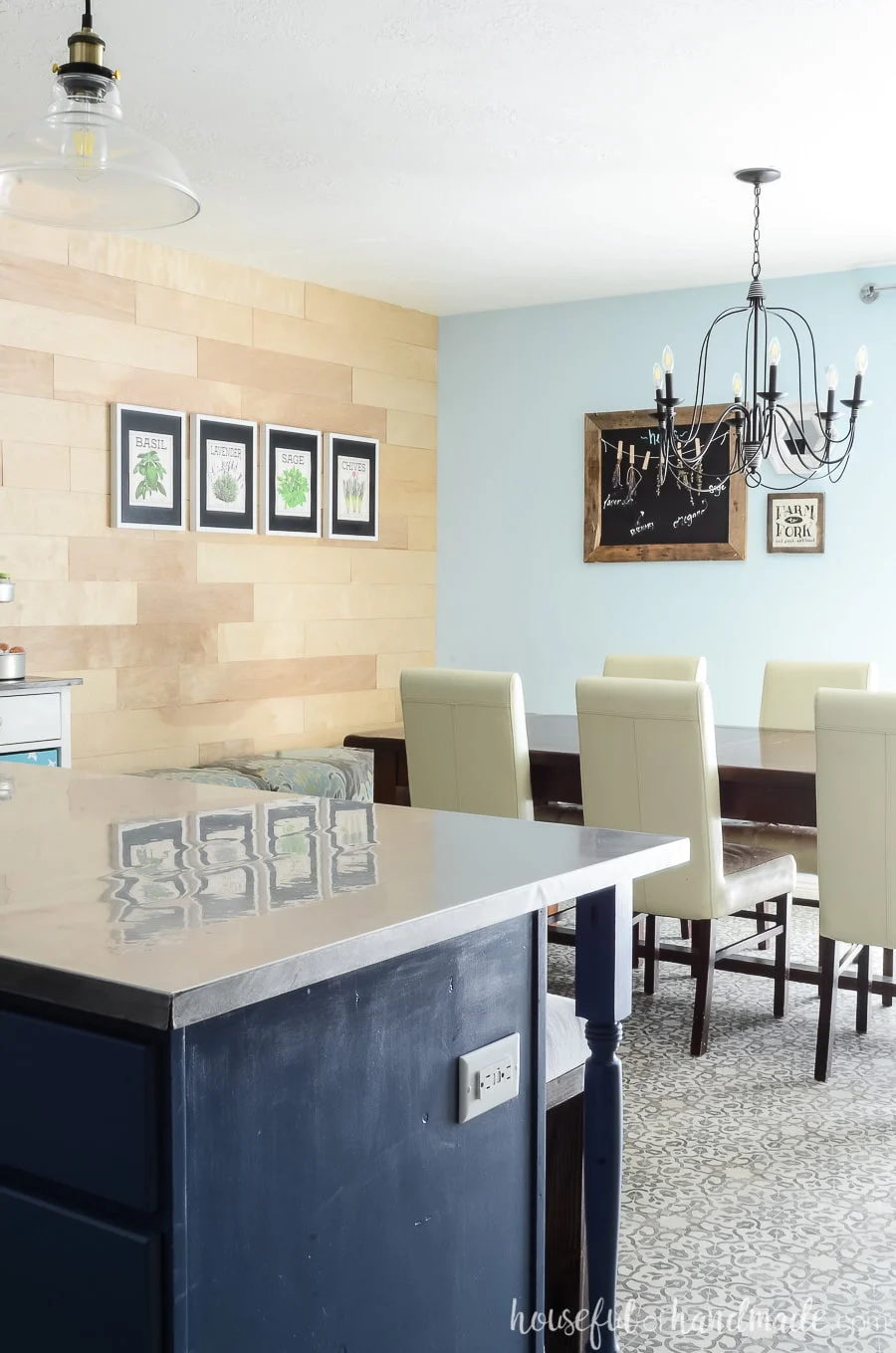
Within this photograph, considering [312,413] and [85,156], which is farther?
[312,413]

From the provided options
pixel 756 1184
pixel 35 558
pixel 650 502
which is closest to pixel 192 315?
pixel 35 558

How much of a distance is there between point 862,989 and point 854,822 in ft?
2.01

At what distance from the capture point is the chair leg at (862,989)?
3574 mm

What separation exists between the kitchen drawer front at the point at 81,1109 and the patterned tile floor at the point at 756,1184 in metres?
1.32

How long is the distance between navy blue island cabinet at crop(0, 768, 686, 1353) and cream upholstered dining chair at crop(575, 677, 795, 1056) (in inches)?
69.5

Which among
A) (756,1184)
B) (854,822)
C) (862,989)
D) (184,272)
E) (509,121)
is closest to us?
(756,1184)

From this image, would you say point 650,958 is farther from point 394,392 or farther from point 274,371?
point 394,392

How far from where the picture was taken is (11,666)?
4359mm

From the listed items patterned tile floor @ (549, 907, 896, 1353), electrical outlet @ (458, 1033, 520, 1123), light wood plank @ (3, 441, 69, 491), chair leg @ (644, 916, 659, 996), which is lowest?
patterned tile floor @ (549, 907, 896, 1353)

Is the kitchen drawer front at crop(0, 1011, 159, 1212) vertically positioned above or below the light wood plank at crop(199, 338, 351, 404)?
below

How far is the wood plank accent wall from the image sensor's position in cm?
486

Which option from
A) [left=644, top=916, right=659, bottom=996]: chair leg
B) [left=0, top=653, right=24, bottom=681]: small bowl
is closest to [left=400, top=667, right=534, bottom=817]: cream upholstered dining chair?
[left=644, top=916, right=659, bottom=996]: chair leg

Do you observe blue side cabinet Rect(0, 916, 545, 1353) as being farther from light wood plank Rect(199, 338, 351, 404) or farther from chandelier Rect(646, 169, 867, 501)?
light wood plank Rect(199, 338, 351, 404)

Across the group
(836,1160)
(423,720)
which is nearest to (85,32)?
(423,720)
